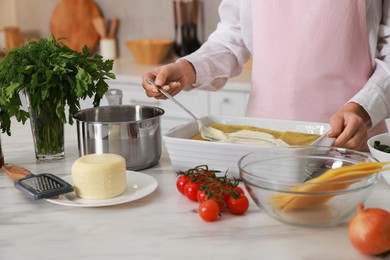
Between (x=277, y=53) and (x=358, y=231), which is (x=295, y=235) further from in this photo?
(x=277, y=53)

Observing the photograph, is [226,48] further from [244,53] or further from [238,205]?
[238,205]

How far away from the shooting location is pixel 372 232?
3.08 ft

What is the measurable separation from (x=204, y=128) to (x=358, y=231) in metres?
0.55

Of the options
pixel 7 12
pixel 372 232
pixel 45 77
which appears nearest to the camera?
pixel 372 232

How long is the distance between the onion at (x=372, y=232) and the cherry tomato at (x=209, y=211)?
26 cm

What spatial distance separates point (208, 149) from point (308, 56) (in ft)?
2.02

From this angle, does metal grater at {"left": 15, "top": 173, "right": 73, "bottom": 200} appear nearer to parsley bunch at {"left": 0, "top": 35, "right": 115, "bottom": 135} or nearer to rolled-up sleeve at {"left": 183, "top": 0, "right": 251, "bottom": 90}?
parsley bunch at {"left": 0, "top": 35, "right": 115, "bottom": 135}

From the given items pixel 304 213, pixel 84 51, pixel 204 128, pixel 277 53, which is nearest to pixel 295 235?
pixel 304 213

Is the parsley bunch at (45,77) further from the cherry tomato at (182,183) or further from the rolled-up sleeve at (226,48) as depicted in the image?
the rolled-up sleeve at (226,48)

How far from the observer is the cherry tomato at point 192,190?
3.98ft

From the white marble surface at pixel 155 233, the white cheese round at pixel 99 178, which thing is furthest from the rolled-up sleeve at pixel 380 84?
the white cheese round at pixel 99 178

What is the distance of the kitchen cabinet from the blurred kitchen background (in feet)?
1.35

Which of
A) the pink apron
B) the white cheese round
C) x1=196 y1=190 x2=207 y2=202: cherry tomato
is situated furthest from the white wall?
x1=196 y1=190 x2=207 y2=202: cherry tomato

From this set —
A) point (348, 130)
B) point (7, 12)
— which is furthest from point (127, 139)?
point (7, 12)
